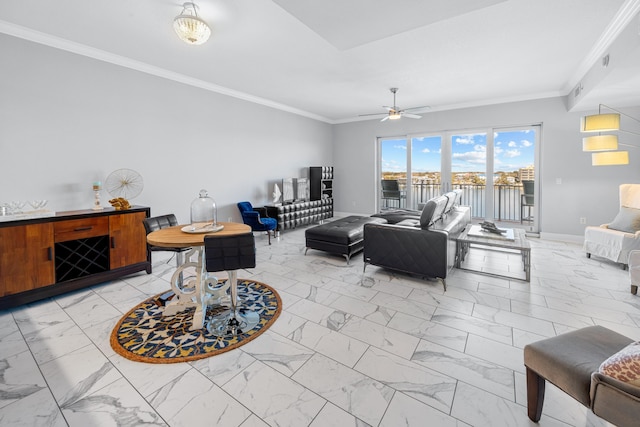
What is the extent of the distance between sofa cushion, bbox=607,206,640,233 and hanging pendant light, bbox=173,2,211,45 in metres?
5.65

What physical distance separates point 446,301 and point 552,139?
15.4ft

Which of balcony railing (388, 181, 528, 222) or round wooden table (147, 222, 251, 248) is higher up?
balcony railing (388, 181, 528, 222)

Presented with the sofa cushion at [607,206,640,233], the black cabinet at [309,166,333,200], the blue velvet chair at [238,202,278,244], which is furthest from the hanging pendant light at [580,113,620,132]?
the black cabinet at [309,166,333,200]

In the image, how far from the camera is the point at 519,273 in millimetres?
3717

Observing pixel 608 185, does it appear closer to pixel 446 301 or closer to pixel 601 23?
pixel 601 23

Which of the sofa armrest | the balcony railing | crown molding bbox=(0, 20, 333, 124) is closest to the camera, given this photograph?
the sofa armrest

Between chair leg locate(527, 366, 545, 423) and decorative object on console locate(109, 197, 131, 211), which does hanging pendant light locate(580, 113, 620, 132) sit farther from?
decorative object on console locate(109, 197, 131, 211)

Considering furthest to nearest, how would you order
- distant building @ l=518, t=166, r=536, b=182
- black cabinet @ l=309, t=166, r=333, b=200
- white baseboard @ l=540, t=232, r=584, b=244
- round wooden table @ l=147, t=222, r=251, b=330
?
1. black cabinet @ l=309, t=166, r=333, b=200
2. distant building @ l=518, t=166, r=536, b=182
3. white baseboard @ l=540, t=232, r=584, b=244
4. round wooden table @ l=147, t=222, r=251, b=330

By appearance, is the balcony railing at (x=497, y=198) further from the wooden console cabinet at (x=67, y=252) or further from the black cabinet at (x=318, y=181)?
the wooden console cabinet at (x=67, y=252)

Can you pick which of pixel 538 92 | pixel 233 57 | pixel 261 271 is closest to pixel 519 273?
pixel 261 271

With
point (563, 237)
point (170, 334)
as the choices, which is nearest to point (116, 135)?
point (170, 334)

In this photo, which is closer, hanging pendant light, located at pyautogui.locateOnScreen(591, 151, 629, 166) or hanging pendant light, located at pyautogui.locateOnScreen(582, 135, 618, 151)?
hanging pendant light, located at pyautogui.locateOnScreen(582, 135, 618, 151)

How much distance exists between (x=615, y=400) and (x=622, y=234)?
12.9 feet

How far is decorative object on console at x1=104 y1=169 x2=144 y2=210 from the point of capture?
3578 millimetres
